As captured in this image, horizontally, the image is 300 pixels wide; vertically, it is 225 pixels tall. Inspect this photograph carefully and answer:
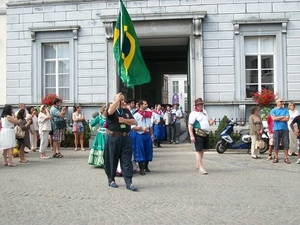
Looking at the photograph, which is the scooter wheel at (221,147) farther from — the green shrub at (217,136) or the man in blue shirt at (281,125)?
the man in blue shirt at (281,125)

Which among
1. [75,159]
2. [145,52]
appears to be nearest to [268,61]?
[145,52]

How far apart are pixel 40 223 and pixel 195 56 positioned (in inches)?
444

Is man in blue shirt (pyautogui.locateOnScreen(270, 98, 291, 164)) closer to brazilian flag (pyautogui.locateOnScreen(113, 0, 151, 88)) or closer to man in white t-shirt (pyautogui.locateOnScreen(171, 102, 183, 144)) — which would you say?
brazilian flag (pyautogui.locateOnScreen(113, 0, 151, 88))

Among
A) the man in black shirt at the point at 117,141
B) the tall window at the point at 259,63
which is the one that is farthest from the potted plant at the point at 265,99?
the man in black shirt at the point at 117,141

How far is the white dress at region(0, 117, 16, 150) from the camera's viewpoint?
1083 cm

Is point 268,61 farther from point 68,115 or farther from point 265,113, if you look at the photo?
point 68,115

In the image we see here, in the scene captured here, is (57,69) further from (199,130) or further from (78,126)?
(199,130)

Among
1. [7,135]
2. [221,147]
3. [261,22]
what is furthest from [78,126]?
[261,22]

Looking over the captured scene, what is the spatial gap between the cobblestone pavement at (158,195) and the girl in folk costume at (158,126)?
16.7 ft

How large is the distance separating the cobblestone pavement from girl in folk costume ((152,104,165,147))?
5.10 meters

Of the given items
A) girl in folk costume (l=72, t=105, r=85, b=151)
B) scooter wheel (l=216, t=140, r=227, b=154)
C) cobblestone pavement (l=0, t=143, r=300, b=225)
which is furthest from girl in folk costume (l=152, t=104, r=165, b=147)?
cobblestone pavement (l=0, t=143, r=300, b=225)

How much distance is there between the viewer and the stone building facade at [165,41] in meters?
15.4

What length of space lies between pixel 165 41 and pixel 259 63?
4.19 meters

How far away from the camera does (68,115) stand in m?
16.6
